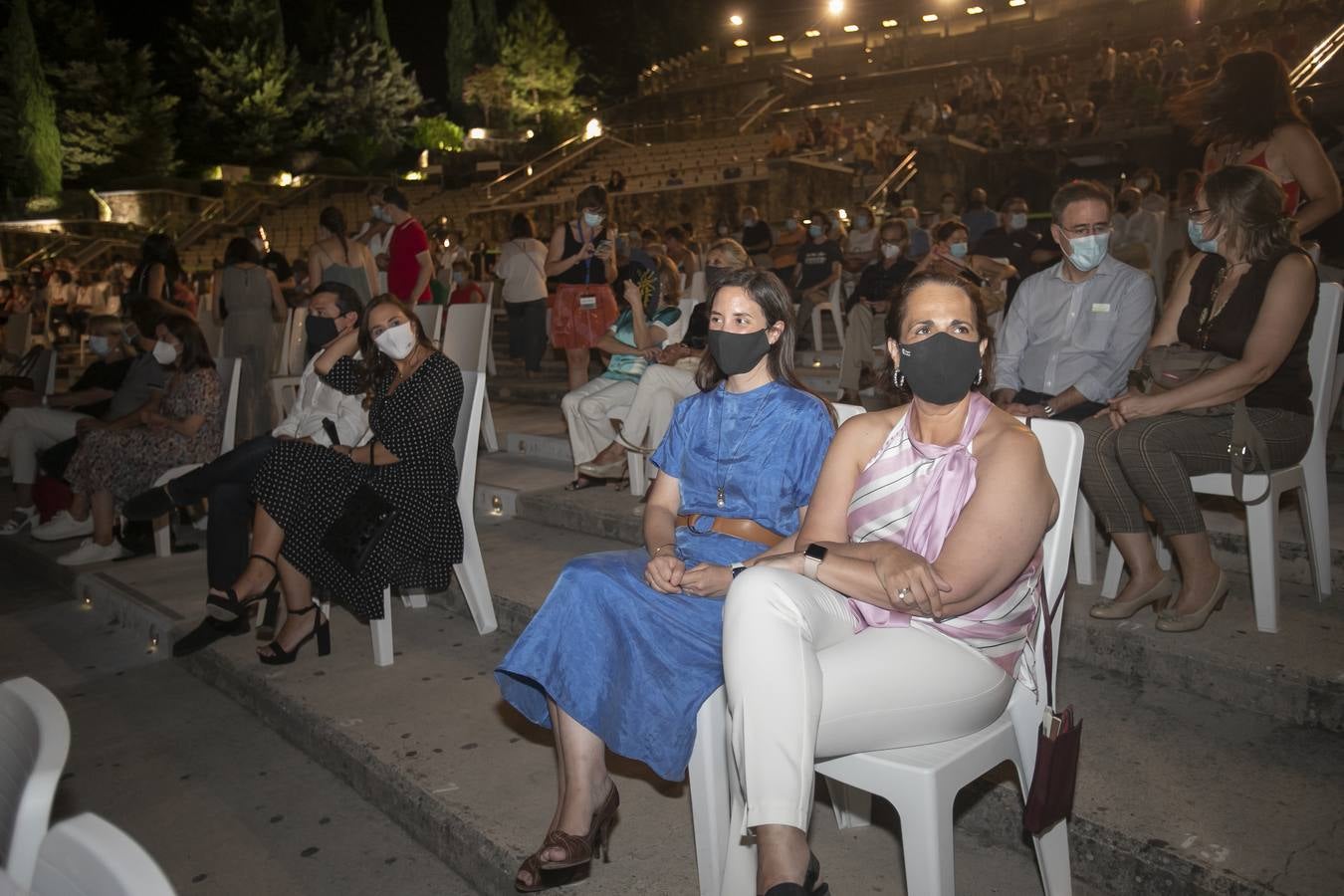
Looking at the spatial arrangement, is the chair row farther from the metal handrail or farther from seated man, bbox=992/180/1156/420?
the metal handrail

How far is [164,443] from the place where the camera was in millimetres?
5109

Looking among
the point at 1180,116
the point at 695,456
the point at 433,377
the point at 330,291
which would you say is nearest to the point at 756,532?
the point at 695,456

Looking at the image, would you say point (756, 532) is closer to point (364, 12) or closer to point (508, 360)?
point (508, 360)

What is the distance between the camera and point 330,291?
15.4 feet

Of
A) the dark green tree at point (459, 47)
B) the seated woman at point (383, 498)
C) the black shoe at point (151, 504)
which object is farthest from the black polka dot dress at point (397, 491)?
the dark green tree at point (459, 47)

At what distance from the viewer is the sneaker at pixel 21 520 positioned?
20.3 ft

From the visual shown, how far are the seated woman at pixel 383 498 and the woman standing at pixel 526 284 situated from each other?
454cm

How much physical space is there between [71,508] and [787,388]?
204 inches

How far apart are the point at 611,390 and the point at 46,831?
4121 mm

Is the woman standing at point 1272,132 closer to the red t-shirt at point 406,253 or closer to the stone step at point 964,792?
the stone step at point 964,792

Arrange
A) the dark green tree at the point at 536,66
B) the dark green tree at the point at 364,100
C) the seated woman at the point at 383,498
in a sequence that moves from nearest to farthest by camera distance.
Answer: the seated woman at the point at 383,498 → the dark green tree at the point at 364,100 → the dark green tree at the point at 536,66

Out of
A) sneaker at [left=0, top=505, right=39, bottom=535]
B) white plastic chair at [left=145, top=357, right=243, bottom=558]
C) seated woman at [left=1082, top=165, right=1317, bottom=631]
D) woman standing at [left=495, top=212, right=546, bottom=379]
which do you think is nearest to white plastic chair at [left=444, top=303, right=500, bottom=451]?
white plastic chair at [left=145, top=357, right=243, bottom=558]

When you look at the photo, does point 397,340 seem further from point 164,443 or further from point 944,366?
point 944,366

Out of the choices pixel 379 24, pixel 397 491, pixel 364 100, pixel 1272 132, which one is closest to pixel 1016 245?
pixel 1272 132
